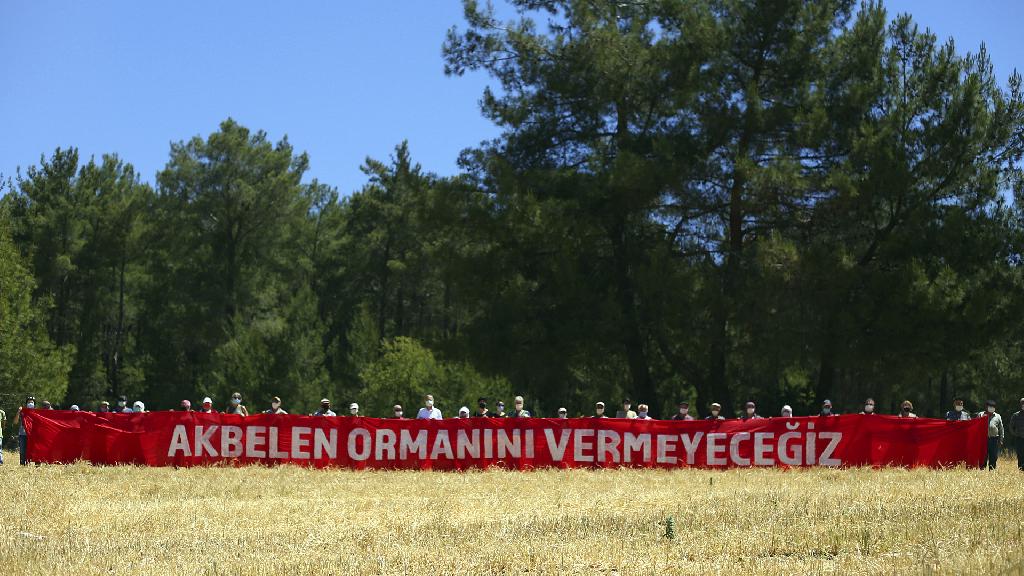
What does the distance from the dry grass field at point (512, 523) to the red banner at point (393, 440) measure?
1.87 m

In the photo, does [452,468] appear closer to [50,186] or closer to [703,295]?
[703,295]

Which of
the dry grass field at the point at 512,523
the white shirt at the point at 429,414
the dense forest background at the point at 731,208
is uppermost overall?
the dense forest background at the point at 731,208

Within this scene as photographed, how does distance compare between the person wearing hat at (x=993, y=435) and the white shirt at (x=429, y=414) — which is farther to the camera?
the white shirt at (x=429, y=414)

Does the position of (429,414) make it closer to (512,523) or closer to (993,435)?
(512,523)

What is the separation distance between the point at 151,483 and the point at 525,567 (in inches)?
426

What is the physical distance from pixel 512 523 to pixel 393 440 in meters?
10.0

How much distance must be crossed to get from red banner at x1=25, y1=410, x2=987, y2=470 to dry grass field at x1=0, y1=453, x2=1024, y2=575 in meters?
1.87

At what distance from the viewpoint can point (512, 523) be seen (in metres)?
13.8

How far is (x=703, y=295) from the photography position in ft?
109

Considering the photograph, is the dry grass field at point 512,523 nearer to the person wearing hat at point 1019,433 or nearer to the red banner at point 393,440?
the person wearing hat at point 1019,433

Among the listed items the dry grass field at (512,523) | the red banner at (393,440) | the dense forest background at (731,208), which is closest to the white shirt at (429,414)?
the red banner at (393,440)

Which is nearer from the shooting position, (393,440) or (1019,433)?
(1019,433)

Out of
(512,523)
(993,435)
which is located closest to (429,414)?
(512,523)

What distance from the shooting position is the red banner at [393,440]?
2334 centimetres
